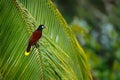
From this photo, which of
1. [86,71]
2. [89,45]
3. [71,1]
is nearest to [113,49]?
[89,45]

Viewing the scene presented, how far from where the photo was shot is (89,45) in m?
15.4

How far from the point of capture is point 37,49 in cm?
397

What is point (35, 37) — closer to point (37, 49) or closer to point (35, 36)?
point (35, 36)

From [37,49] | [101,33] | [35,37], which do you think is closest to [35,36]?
[35,37]

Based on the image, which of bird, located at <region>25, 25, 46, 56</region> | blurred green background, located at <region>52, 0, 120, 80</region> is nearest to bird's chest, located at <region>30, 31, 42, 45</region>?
bird, located at <region>25, 25, 46, 56</region>

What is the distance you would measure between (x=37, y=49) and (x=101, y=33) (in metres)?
12.1

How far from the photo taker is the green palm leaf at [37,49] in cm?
395

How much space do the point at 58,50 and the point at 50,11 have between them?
1.30 ft

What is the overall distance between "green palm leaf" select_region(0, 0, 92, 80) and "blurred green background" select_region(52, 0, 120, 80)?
32.5ft

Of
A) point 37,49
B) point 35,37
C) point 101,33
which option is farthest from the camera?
point 101,33

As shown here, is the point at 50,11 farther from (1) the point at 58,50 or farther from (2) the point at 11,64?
(2) the point at 11,64

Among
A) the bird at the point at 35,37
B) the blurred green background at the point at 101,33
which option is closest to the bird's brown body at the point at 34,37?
the bird at the point at 35,37

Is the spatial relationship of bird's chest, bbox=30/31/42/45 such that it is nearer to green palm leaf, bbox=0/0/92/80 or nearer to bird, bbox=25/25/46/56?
bird, bbox=25/25/46/56

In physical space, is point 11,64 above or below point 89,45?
above
